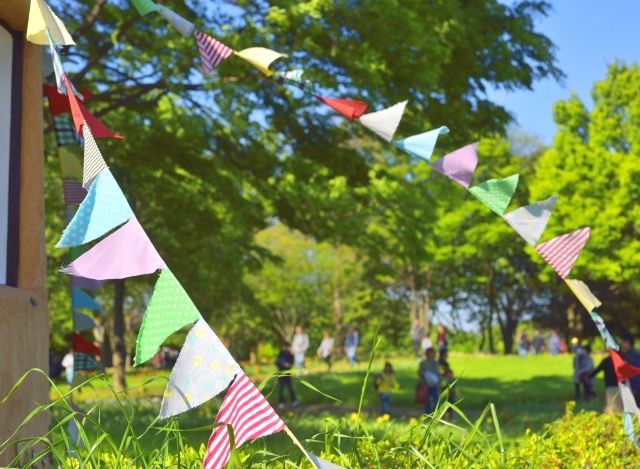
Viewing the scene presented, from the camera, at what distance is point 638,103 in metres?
42.6

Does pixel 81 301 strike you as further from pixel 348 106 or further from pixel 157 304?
pixel 157 304

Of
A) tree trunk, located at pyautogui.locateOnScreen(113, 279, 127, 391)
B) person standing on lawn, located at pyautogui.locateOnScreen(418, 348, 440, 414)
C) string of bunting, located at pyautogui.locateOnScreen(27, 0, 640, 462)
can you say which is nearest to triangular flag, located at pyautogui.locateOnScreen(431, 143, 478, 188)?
string of bunting, located at pyautogui.locateOnScreen(27, 0, 640, 462)

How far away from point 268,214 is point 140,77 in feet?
13.3

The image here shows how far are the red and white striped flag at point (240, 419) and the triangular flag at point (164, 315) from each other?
0.28m

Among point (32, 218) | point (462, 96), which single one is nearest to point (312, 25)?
point (462, 96)

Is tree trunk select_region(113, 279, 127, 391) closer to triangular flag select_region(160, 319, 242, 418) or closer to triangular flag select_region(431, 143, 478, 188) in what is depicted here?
triangular flag select_region(431, 143, 478, 188)

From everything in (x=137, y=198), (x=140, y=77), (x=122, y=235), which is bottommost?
(x=122, y=235)

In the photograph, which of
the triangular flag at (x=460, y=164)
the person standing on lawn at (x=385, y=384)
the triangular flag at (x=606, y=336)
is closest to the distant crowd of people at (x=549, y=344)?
the person standing on lawn at (x=385, y=384)

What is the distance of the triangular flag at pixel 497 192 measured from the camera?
5.22m

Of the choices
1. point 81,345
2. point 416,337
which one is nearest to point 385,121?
point 81,345

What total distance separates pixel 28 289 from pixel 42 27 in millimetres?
1315

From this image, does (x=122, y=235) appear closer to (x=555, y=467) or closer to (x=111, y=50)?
(x=555, y=467)

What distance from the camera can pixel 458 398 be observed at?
16.8 meters

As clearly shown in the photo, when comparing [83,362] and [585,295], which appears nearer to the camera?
[585,295]
